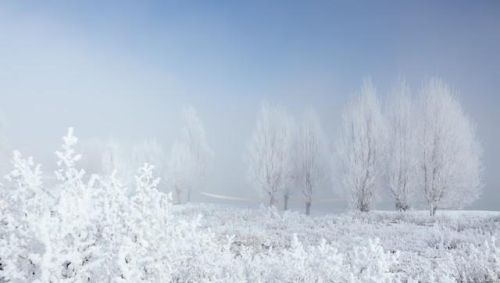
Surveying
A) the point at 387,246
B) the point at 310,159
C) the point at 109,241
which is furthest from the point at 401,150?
the point at 109,241

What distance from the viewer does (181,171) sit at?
41.4 meters

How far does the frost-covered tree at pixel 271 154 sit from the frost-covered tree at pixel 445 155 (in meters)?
8.97

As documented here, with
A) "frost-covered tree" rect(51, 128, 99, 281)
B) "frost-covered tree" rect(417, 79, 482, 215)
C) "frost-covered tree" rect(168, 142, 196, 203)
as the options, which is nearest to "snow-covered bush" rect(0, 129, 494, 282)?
"frost-covered tree" rect(51, 128, 99, 281)

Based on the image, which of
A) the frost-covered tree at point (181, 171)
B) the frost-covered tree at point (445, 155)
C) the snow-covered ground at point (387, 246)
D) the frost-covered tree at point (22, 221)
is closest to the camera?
the frost-covered tree at point (22, 221)

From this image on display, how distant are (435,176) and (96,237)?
79.2ft

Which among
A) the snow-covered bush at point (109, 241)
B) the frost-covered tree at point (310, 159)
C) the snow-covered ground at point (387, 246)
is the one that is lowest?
the snow-covered ground at point (387, 246)

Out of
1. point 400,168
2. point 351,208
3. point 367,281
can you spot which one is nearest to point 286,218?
point 351,208

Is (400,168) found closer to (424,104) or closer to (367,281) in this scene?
(424,104)

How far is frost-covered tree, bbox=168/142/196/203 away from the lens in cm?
4125

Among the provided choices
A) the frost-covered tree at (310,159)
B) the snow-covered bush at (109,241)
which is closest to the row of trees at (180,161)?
the frost-covered tree at (310,159)

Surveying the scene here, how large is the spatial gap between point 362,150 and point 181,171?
1857cm

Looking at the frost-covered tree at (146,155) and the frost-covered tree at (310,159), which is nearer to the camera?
the frost-covered tree at (310,159)

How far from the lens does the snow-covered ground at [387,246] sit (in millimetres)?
5398

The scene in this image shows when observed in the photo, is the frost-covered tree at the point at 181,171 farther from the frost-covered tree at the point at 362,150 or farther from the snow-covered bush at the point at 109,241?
the snow-covered bush at the point at 109,241
